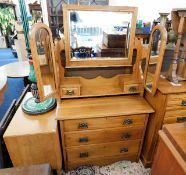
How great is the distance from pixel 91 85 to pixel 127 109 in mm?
416

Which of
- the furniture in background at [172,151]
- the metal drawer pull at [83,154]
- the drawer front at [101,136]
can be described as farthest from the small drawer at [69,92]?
the furniture in background at [172,151]

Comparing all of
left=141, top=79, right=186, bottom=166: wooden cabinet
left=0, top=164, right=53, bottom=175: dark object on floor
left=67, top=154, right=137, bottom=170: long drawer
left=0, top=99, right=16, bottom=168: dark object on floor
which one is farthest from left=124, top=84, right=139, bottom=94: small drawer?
left=0, top=99, right=16, bottom=168: dark object on floor

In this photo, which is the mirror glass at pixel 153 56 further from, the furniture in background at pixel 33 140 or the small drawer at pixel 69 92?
the furniture in background at pixel 33 140

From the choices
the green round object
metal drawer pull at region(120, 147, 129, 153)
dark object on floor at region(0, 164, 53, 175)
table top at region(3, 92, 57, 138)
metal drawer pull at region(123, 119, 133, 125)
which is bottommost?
metal drawer pull at region(120, 147, 129, 153)

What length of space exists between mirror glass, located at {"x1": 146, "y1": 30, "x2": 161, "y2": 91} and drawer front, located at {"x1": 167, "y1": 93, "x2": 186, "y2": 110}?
0.19 m

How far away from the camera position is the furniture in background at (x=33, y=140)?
1.21 metres

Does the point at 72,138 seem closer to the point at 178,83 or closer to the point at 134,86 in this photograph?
the point at 134,86

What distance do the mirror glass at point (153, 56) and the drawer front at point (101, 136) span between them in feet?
1.41

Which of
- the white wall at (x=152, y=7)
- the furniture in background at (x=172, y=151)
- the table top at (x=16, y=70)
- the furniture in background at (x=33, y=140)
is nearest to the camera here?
the furniture in background at (x=172, y=151)

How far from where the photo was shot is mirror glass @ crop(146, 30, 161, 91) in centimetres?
126

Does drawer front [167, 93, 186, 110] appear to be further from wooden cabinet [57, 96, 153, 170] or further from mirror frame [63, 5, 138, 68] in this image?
mirror frame [63, 5, 138, 68]

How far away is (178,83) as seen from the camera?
137cm

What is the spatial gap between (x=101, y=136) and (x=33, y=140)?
576 mm

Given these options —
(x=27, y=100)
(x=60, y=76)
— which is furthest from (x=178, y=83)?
(x=27, y=100)
